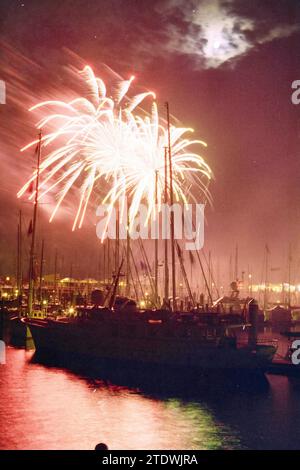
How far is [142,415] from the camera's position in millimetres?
32656

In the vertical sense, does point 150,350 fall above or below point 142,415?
above

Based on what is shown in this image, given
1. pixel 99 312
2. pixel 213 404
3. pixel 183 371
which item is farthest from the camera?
pixel 99 312

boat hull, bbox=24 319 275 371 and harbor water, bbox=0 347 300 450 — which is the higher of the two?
boat hull, bbox=24 319 275 371

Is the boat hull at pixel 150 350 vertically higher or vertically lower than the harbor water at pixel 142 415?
higher

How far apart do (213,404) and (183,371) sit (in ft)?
23.9

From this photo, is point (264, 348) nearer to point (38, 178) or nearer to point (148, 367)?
point (148, 367)

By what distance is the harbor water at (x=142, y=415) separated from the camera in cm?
2769

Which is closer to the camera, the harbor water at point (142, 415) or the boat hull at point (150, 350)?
the harbor water at point (142, 415)

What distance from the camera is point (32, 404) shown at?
3594 centimetres

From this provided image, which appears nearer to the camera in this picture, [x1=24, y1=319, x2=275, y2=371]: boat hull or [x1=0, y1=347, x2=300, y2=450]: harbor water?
[x1=0, y1=347, x2=300, y2=450]: harbor water

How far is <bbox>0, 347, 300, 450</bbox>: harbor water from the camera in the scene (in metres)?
27.7

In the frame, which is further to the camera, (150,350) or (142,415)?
(150,350)
